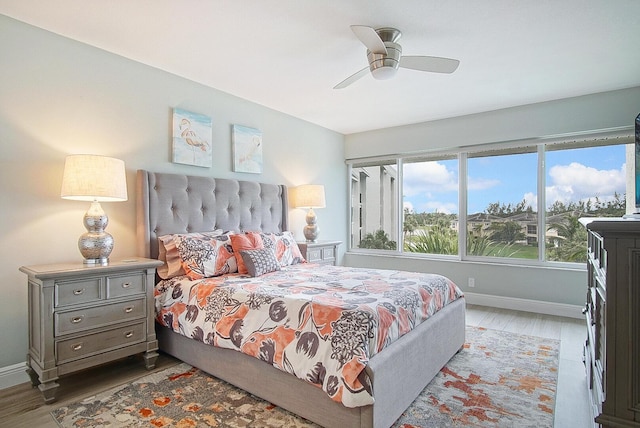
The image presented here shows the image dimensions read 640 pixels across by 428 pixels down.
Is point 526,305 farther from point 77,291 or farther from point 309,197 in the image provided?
point 77,291

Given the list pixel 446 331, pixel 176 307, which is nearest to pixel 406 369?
pixel 446 331

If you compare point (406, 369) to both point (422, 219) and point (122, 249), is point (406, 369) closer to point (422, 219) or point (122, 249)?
point (122, 249)

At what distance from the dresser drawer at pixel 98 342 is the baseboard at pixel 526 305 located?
3909mm

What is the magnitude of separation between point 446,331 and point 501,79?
2.49 metres

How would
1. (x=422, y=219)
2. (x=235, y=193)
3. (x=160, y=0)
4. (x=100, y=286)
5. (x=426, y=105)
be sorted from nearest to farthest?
1. (x=160, y=0)
2. (x=100, y=286)
3. (x=235, y=193)
4. (x=426, y=105)
5. (x=422, y=219)

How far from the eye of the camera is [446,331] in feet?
8.65

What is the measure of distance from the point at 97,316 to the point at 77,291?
0.22 meters

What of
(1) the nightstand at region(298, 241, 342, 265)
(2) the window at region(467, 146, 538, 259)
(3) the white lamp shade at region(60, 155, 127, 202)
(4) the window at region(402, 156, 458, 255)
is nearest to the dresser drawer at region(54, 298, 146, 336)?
(3) the white lamp shade at region(60, 155, 127, 202)

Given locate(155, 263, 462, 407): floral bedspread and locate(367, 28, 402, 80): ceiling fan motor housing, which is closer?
locate(155, 263, 462, 407): floral bedspread

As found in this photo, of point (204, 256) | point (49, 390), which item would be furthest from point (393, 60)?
point (49, 390)

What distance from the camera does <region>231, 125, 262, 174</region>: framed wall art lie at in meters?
3.88

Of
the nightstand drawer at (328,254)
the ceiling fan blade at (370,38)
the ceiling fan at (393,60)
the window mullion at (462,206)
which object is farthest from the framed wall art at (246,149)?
the window mullion at (462,206)

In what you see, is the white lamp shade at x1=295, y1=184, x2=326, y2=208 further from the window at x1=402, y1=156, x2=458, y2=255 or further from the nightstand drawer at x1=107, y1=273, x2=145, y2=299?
the nightstand drawer at x1=107, y1=273, x2=145, y2=299

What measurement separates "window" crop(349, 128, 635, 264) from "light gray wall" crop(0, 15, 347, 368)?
9.68 feet
